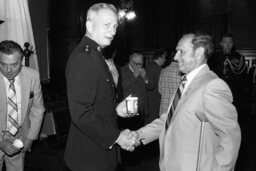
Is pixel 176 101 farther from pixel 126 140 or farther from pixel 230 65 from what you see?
pixel 230 65

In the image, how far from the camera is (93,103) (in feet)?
6.72

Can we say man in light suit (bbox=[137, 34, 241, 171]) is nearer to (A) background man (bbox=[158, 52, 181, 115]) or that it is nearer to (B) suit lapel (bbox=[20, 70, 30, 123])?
(B) suit lapel (bbox=[20, 70, 30, 123])

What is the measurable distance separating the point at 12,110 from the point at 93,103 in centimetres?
104

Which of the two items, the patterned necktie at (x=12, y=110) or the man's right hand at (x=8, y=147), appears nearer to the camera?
the man's right hand at (x=8, y=147)

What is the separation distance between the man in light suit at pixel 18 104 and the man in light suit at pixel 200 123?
4.27ft

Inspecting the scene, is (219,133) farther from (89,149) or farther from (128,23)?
(128,23)

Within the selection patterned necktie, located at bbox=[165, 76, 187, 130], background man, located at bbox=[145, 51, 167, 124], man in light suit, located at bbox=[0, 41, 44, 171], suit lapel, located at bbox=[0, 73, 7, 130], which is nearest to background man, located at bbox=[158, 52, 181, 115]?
background man, located at bbox=[145, 51, 167, 124]

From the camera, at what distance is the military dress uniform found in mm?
1966

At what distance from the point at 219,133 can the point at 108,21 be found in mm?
1005

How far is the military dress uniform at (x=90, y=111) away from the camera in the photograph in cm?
197

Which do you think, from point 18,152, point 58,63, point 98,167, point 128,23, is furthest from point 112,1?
point 98,167

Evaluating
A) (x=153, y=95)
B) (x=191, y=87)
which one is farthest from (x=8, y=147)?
(x=153, y=95)

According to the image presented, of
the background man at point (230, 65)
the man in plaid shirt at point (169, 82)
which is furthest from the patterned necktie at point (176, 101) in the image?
the background man at point (230, 65)

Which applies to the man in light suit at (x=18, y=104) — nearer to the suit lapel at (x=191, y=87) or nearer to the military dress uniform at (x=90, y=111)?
the military dress uniform at (x=90, y=111)
